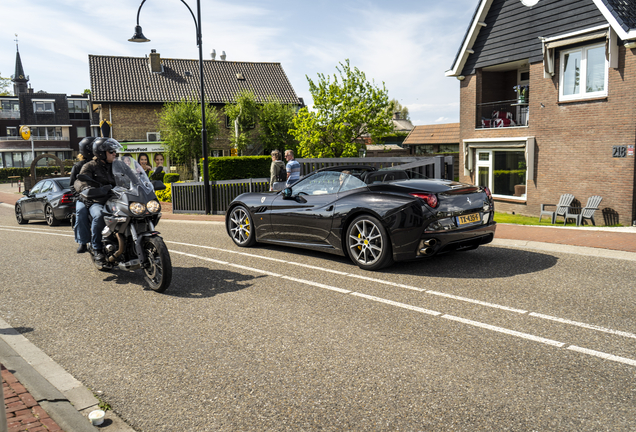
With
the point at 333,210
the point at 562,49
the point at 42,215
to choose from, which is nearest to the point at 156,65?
the point at 42,215

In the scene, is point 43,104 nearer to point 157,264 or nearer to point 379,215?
point 157,264

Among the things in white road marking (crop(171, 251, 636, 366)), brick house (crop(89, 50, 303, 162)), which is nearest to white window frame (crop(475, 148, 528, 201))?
white road marking (crop(171, 251, 636, 366))

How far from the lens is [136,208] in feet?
20.4

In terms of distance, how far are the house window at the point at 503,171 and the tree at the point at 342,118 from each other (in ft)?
44.6

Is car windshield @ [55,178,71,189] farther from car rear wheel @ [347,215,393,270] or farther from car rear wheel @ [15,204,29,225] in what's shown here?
car rear wheel @ [347,215,393,270]

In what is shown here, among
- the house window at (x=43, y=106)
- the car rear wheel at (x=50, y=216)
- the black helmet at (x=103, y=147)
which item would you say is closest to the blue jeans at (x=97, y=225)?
the black helmet at (x=103, y=147)

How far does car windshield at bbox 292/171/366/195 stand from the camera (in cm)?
736

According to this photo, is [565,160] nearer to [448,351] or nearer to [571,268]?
[571,268]

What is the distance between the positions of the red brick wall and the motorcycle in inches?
589

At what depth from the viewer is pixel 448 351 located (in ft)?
13.1

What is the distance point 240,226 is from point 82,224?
2.69 m

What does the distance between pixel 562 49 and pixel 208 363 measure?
1849cm

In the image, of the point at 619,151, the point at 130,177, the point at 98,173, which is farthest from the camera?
the point at 619,151

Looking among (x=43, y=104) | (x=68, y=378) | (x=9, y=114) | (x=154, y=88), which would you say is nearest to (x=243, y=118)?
(x=154, y=88)
